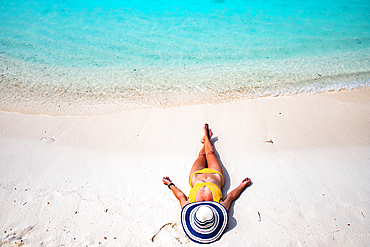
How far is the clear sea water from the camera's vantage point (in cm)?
562

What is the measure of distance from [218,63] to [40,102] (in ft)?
16.7

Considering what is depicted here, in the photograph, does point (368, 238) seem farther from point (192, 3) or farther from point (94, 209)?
point (192, 3)

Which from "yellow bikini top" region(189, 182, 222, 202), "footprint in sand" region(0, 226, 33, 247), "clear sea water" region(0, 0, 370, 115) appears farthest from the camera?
"clear sea water" region(0, 0, 370, 115)

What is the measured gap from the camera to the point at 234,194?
308cm

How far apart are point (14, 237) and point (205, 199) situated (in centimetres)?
245

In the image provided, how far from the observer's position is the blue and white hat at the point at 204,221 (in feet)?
8.21

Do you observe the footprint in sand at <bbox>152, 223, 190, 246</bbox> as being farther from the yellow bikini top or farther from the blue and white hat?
the yellow bikini top

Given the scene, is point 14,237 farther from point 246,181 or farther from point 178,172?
point 246,181

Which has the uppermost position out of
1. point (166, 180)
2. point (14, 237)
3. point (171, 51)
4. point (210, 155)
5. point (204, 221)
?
point (171, 51)

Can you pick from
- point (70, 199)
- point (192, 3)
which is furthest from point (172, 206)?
point (192, 3)

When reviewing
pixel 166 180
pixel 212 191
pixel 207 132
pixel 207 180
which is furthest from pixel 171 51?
pixel 212 191

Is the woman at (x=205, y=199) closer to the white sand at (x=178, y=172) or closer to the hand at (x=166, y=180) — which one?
the hand at (x=166, y=180)

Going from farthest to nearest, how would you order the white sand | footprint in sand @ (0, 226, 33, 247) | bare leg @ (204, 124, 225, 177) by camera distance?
1. bare leg @ (204, 124, 225, 177)
2. the white sand
3. footprint in sand @ (0, 226, 33, 247)

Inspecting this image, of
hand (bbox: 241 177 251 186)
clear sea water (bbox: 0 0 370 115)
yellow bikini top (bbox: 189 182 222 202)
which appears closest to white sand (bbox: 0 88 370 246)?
hand (bbox: 241 177 251 186)
